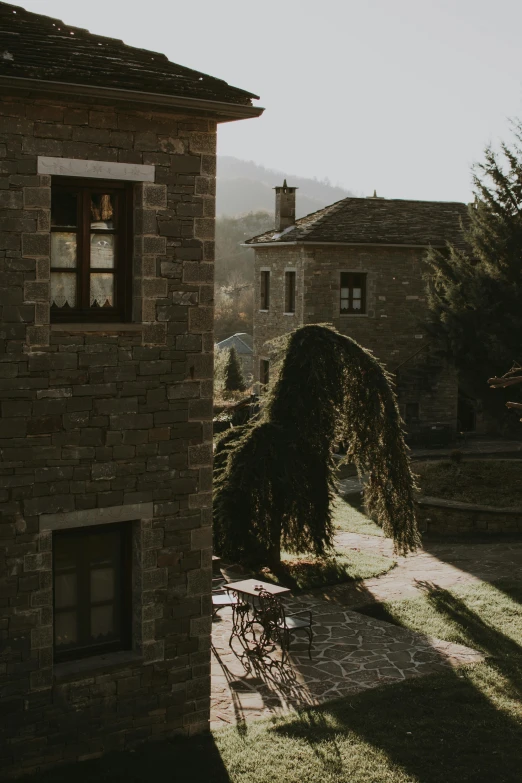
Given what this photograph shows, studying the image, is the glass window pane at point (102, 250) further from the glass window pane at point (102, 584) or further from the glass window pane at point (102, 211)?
the glass window pane at point (102, 584)

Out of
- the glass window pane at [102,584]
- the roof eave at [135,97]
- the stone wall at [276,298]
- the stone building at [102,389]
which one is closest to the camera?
the roof eave at [135,97]

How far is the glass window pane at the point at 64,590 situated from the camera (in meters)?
8.66

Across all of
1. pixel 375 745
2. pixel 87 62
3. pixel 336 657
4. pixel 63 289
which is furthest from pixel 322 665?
pixel 87 62

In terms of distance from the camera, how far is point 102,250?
8.65m

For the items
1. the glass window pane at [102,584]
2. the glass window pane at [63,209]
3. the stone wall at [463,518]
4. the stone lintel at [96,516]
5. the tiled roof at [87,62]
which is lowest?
the stone wall at [463,518]

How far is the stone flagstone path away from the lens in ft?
34.0

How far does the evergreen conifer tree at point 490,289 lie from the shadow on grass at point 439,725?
1275 centimetres

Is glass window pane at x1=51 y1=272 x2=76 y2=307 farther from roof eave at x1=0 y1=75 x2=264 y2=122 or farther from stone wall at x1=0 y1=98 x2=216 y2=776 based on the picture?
roof eave at x1=0 y1=75 x2=264 y2=122

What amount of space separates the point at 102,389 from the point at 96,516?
1.16 metres

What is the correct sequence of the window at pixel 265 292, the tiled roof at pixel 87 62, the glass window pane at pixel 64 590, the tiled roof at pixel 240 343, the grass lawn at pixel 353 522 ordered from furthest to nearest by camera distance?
1. the tiled roof at pixel 240 343
2. the window at pixel 265 292
3. the grass lawn at pixel 353 522
4. the glass window pane at pixel 64 590
5. the tiled roof at pixel 87 62

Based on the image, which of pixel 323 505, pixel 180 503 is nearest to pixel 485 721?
pixel 180 503

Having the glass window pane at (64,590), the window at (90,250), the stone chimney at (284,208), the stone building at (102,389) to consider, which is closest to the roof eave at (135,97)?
the stone building at (102,389)

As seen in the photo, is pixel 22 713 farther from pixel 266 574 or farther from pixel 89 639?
pixel 266 574

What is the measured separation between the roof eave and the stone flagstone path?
607 centimetres
